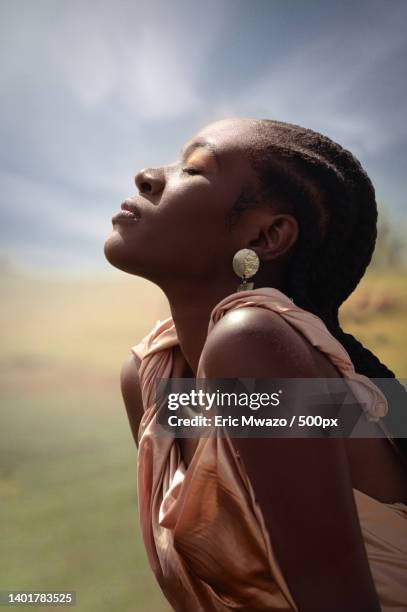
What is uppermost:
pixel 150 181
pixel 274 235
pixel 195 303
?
pixel 150 181

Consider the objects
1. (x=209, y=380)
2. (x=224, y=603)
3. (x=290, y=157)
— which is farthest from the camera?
(x=290, y=157)

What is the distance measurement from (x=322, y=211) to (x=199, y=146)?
0.47 metres

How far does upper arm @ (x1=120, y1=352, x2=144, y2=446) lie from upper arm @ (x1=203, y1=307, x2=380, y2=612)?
1.08 m

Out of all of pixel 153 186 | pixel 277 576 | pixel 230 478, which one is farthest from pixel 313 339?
pixel 153 186

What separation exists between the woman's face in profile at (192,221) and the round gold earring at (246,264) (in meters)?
0.04

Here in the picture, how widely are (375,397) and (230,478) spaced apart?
0.51 meters

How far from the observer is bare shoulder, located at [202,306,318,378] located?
157cm

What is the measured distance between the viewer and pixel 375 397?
1.85 metres

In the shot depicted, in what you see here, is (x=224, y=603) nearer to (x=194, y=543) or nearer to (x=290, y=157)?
(x=194, y=543)

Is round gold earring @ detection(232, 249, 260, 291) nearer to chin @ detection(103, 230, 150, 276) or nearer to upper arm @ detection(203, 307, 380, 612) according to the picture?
chin @ detection(103, 230, 150, 276)

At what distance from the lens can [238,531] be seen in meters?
1.70

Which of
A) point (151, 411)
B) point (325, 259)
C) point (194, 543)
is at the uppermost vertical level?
point (325, 259)

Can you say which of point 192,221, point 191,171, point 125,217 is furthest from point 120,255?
point 191,171

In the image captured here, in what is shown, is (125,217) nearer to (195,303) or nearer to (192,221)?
(192,221)
